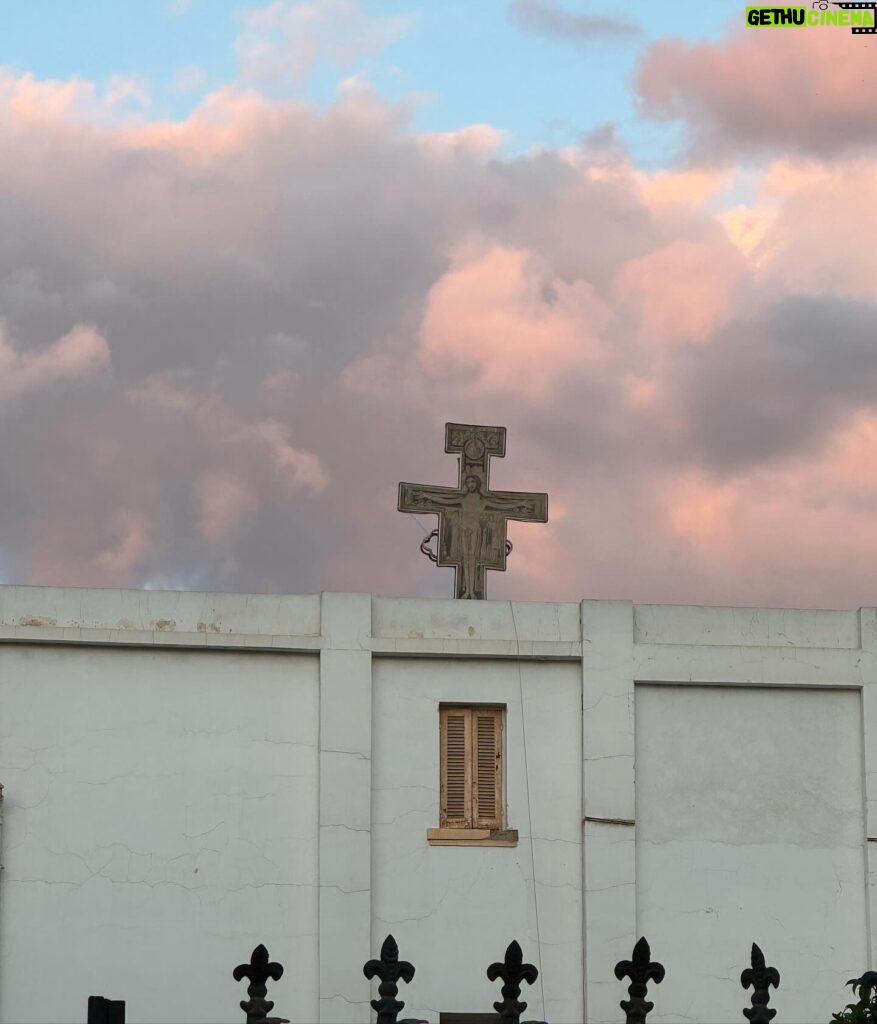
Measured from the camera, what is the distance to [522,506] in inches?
824

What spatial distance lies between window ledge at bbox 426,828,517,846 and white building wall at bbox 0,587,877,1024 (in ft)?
0.30

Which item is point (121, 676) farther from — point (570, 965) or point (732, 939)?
point (732, 939)

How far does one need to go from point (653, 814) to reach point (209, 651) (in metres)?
4.69

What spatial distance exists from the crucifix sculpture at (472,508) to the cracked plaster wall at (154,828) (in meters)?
2.14

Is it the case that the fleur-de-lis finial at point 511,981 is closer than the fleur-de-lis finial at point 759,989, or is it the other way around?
the fleur-de-lis finial at point 511,981

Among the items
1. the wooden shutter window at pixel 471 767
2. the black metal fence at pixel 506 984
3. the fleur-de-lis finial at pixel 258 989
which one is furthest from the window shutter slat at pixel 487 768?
the fleur-de-lis finial at pixel 258 989

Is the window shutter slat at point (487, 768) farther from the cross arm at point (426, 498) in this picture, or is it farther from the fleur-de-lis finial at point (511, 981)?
the fleur-de-lis finial at point (511, 981)

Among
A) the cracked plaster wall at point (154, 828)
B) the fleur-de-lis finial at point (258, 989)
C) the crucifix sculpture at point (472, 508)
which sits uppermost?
the crucifix sculpture at point (472, 508)

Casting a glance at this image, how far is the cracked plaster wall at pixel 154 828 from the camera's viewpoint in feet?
60.1

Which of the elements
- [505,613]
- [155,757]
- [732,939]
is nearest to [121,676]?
[155,757]

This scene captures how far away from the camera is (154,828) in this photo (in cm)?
1872

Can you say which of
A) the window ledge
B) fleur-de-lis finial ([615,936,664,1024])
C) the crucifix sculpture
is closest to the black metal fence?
fleur-de-lis finial ([615,936,664,1024])

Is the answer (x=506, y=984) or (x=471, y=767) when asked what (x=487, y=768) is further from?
(x=506, y=984)

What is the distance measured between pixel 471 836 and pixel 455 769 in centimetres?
71
